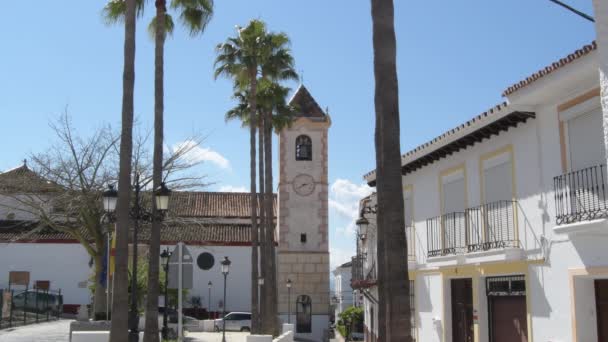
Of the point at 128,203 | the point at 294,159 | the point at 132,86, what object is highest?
the point at 294,159

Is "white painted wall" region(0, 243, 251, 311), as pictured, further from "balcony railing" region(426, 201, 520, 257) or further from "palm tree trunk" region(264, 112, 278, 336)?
"balcony railing" region(426, 201, 520, 257)

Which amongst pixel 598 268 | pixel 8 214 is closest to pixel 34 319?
pixel 8 214

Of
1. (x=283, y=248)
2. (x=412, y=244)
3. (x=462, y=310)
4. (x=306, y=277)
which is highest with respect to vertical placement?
(x=283, y=248)

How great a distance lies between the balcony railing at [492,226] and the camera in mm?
15438

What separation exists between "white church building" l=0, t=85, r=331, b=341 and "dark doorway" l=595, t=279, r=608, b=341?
34.3 metres

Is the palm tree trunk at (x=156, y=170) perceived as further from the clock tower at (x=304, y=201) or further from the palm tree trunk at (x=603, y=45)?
the clock tower at (x=304, y=201)

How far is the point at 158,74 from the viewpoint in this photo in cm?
1928

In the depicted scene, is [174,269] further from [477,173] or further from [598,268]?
[598,268]

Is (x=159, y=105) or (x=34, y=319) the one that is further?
(x=34, y=319)

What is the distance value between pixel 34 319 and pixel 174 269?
24.7 meters

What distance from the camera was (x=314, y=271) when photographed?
1901 inches

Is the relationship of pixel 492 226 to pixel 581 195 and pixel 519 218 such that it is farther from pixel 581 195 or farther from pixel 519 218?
pixel 581 195

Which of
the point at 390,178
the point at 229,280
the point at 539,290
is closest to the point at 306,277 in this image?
the point at 229,280

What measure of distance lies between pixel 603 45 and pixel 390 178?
10.6ft
